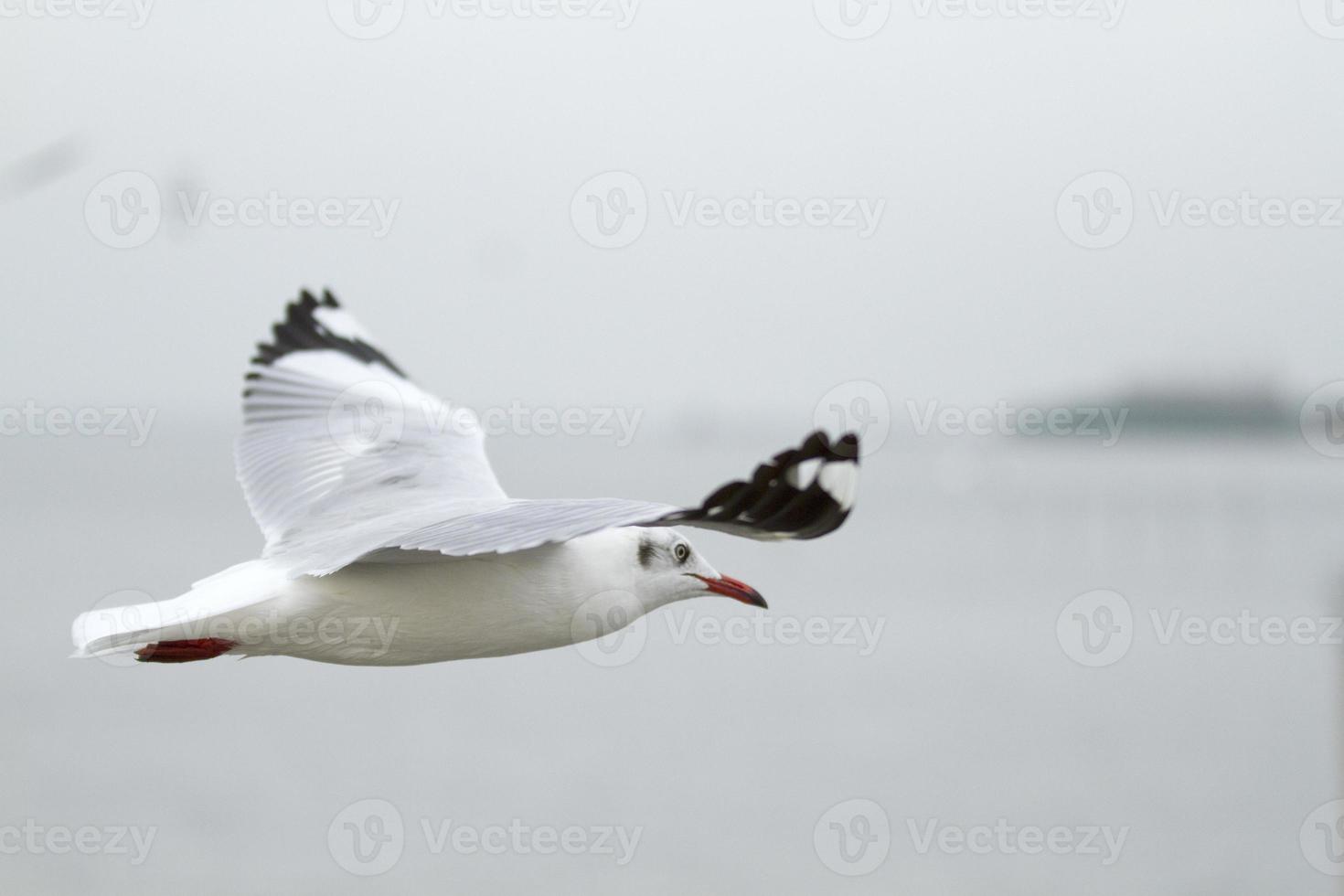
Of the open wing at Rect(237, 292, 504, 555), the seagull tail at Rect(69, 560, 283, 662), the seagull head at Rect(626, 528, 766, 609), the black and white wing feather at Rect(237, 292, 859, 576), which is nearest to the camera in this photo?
the black and white wing feather at Rect(237, 292, 859, 576)

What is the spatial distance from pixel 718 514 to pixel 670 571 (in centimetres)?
102

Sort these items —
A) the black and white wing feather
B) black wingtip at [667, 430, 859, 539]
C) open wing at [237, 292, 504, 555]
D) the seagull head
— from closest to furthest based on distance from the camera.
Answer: black wingtip at [667, 430, 859, 539] → the black and white wing feather → the seagull head → open wing at [237, 292, 504, 555]

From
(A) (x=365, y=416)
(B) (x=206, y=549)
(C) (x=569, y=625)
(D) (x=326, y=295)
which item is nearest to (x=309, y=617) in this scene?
(C) (x=569, y=625)

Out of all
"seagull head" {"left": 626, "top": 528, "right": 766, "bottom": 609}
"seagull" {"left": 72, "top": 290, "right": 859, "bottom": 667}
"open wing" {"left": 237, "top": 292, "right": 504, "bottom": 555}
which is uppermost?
"open wing" {"left": 237, "top": 292, "right": 504, "bottom": 555}

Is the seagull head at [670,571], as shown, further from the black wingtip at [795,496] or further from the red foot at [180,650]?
the red foot at [180,650]

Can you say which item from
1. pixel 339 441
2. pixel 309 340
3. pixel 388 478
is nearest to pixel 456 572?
pixel 388 478

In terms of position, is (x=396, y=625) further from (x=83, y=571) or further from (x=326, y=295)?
(x=83, y=571)

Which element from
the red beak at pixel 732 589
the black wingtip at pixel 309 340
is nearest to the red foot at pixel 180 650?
the red beak at pixel 732 589

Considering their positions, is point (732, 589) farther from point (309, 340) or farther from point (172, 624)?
point (309, 340)

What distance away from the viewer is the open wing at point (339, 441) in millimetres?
4371

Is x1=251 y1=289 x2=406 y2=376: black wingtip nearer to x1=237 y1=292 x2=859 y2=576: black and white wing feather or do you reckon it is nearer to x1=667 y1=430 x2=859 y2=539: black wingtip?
x1=237 y1=292 x2=859 y2=576: black and white wing feather

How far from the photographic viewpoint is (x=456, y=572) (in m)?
3.48

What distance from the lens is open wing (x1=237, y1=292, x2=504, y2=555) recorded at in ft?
14.3

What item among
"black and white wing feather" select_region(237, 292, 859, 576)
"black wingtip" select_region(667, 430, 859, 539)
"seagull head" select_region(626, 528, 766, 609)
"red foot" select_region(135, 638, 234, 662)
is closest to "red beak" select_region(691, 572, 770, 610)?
"seagull head" select_region(626, 528, 766, 609)
